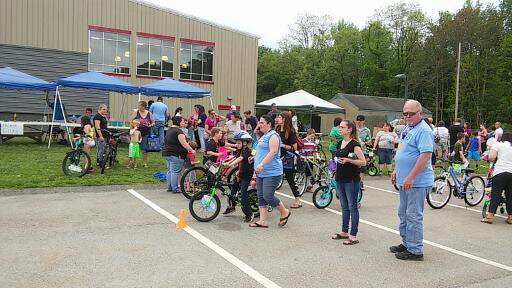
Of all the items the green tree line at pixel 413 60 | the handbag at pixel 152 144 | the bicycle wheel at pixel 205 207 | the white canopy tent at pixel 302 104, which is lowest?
the bicycle wheel at pixel 205 207

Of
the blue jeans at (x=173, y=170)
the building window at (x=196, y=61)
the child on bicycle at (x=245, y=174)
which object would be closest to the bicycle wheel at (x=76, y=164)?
the blue jeans at (x=173, y=170)

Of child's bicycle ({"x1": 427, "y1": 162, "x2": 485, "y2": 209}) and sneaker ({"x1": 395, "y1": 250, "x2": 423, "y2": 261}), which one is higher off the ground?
child's bicycle ({"x1": 427, "y1": 162, "x2": 485, "y2": 209})

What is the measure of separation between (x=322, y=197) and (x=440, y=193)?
2.79 meters

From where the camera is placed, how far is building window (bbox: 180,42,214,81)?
2875 cm

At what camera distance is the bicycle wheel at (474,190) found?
9977 mm

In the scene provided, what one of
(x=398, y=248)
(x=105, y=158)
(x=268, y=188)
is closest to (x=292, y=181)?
(x=268, y=188)

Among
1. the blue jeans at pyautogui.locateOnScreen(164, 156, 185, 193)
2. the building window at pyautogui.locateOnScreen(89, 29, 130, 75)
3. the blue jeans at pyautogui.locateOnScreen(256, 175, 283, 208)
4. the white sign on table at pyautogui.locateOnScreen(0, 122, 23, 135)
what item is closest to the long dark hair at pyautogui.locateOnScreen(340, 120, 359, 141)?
the blue jeans at pyautogui.locateOnScreen(256, 175, 283, 208)

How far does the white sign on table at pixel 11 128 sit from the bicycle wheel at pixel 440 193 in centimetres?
1394

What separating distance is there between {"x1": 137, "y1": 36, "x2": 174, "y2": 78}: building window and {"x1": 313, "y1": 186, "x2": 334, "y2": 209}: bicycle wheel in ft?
68.9

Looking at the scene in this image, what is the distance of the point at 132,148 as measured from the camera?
12.0 m

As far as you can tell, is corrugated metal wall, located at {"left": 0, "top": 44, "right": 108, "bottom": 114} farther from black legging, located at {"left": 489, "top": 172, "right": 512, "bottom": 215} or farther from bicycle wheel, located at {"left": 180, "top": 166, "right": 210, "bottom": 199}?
black legging, located at {"left": 489, "top": 172, "right": 512, "bottom": 215}

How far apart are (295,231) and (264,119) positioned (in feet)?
6.07

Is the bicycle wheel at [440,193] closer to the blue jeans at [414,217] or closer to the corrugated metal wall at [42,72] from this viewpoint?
the blue jeans at [414,217]

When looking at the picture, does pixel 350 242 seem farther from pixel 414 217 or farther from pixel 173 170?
pixel 173 170
